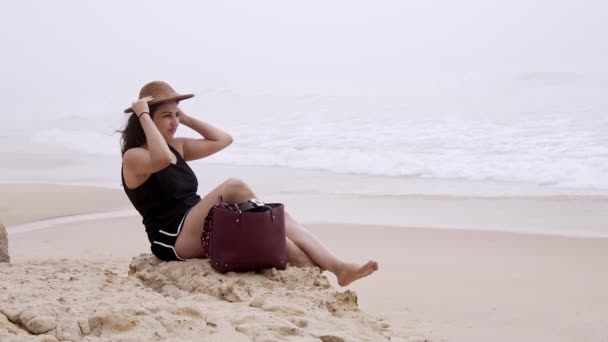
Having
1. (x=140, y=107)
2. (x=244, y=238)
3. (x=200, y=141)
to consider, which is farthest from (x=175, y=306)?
(x=200, y=141)

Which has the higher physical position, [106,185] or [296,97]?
[296,97]

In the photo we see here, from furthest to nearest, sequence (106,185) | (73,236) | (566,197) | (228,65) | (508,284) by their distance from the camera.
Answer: (228,65) → (106,185) → (566,197) → (73,236) → (508,284)

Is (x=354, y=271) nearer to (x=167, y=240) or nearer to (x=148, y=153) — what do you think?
(x=167, y=240)

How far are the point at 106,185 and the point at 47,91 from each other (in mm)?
25973

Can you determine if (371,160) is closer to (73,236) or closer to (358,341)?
(73,236)

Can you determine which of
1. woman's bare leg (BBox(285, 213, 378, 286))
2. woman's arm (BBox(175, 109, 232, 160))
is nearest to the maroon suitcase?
woman's bare leg (BBox(285, 213, 378, 286))

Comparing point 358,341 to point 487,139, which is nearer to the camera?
point 358,341

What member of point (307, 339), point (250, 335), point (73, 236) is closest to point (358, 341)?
point (307, 339)

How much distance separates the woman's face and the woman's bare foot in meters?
1.27

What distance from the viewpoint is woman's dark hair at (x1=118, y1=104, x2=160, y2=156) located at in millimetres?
4508

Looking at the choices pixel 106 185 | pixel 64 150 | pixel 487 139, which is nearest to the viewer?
pixel 106 185

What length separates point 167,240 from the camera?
4.44m

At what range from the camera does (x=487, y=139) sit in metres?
14.2

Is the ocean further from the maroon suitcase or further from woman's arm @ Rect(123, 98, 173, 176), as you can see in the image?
woman's arm @ Rect(123, 98, 173, 176)
